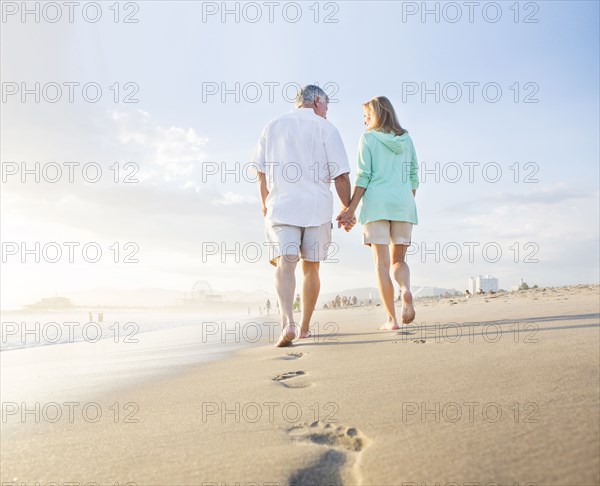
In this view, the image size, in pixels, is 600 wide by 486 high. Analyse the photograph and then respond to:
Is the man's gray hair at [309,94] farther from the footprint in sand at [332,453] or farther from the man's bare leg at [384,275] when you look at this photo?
the footprint in sand at [332,453]

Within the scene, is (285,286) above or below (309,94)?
below

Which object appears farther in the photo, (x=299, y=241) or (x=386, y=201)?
(x=386, y=201)

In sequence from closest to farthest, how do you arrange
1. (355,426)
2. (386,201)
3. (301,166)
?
(355,426), (301,166), (386,201)

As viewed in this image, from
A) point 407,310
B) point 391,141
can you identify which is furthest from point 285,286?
point 391,141

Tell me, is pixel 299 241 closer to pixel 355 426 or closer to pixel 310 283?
pixel 310 283

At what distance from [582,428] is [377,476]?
576 millimetres

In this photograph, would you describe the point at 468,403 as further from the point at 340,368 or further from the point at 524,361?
the point at 340,368

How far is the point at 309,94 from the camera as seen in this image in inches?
165

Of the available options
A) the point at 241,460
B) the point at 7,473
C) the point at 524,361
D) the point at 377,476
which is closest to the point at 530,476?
the point at 377,476

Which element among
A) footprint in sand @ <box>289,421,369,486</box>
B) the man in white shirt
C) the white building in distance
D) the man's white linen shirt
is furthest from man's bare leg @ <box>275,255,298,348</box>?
the white building in distance

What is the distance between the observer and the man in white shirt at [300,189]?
3.88 metres

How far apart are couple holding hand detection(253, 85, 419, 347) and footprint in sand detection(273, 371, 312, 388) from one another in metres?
1.09

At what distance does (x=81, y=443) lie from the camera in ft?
5.90

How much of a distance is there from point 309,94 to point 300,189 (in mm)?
865
